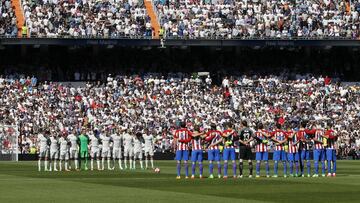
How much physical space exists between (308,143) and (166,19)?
4074 cm

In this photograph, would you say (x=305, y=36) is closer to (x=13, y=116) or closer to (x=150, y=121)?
(x=150, y=121)

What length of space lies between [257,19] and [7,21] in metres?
20.4

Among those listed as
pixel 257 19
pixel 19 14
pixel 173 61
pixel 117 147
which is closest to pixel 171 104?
pixel 173 61

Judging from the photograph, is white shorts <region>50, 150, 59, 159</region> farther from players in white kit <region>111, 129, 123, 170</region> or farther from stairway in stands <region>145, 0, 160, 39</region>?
A: stairway in stands <region>145, 0, 160, 39</region>

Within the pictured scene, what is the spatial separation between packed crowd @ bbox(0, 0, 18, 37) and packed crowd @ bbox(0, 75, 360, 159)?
12.2ft

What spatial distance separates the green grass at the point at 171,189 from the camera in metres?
30.4

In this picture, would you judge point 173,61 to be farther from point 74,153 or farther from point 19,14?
point 74,153

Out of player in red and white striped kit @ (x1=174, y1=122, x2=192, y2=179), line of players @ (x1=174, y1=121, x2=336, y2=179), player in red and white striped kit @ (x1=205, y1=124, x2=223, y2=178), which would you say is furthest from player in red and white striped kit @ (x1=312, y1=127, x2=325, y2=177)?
player in red and white striped kit @ (x1=174, y1=122, x2=192, y2=179)

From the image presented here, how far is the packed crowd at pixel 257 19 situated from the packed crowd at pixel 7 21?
39.2ft

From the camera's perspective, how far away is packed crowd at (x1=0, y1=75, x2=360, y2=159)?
7562 cm

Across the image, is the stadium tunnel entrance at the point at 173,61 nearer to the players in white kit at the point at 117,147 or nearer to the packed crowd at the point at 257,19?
the packed crowd at the point at 257,19

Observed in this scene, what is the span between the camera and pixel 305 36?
86000 millimetres

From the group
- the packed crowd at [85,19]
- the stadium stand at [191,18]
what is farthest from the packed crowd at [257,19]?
the packed crowd at [85,19]

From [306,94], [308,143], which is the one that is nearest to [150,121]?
[306,94]
